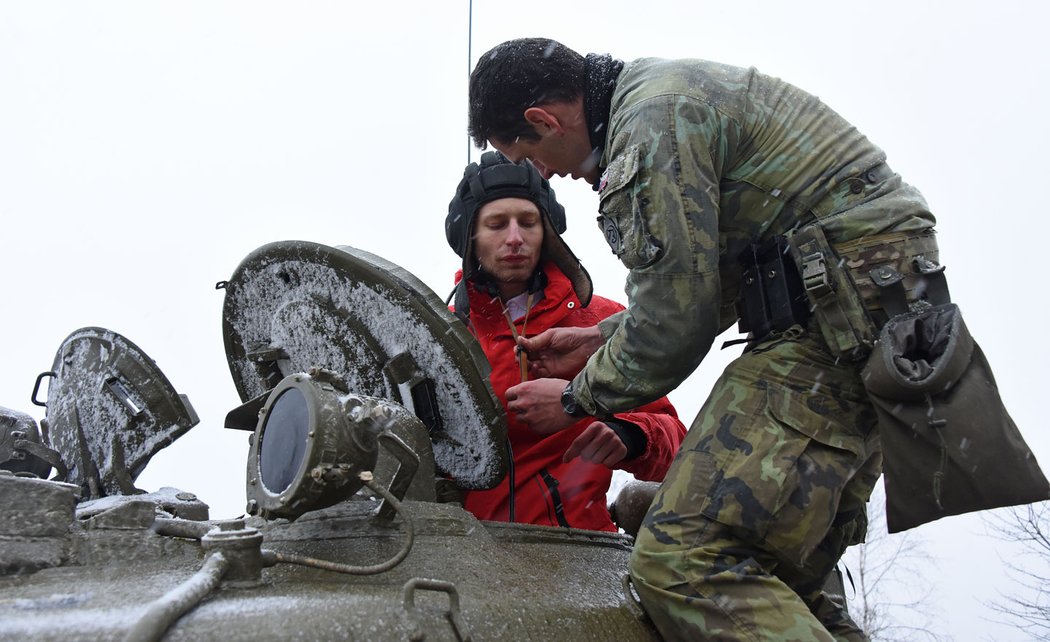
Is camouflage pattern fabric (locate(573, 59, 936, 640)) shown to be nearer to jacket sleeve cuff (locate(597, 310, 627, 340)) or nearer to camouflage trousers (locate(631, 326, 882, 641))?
camouflage trousers (locate(631, 326, 882, 641))

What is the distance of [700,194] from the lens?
2600mm

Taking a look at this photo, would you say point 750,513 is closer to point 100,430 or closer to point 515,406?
point 515,406

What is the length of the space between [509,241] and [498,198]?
0.74 ft

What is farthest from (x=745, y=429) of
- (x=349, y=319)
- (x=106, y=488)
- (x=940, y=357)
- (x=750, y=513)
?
(x=106, y=488)

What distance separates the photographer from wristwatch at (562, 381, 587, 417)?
9.43 feet

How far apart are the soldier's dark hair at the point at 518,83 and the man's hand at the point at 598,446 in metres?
0.97

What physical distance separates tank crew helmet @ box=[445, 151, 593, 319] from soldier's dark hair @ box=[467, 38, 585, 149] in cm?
98

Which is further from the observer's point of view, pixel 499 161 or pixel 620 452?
pixel 499 161

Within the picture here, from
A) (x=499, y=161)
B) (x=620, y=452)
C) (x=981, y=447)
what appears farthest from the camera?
(x=499, y=161)

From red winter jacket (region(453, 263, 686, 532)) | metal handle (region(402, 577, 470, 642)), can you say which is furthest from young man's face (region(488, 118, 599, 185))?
metal handle (region(402, 577, 470, 642))

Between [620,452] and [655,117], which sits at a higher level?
[655,117]

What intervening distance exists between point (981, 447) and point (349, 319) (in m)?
1.73

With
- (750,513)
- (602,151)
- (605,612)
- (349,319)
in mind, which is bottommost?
(605,612)

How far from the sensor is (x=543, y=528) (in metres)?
2.97
